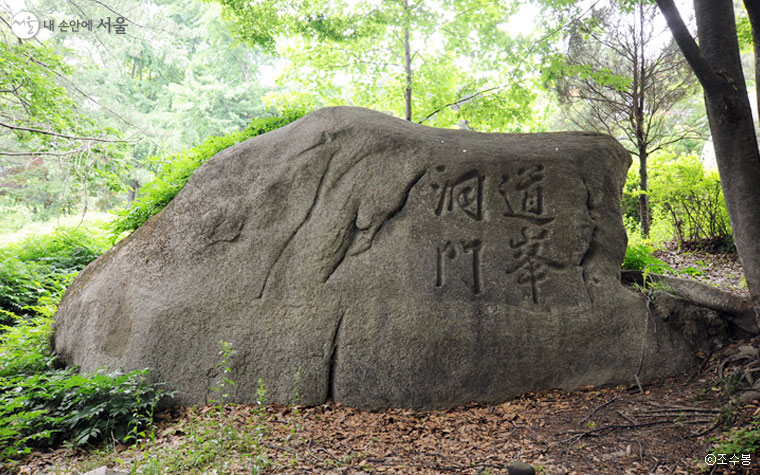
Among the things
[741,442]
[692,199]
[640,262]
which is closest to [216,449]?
[741,442]

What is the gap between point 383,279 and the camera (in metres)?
4.30

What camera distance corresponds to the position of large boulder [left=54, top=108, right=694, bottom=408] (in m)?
4.18

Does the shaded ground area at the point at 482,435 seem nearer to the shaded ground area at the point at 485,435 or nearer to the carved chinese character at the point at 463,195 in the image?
the shaded ground area at the point at 485,435

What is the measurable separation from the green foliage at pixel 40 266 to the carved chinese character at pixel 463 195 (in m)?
5.27

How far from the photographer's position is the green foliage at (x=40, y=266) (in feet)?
22.4

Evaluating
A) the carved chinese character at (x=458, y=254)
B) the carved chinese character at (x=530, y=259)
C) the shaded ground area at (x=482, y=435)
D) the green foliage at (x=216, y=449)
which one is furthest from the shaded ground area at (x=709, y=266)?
the green foliage at (x=216, y=449)

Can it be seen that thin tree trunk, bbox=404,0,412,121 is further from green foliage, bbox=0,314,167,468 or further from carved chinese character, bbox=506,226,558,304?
green foliage, bbox=0,314,167,468

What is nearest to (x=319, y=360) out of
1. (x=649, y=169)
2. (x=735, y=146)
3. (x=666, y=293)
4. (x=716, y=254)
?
(x=666, y=293)

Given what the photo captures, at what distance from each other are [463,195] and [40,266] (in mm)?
7484

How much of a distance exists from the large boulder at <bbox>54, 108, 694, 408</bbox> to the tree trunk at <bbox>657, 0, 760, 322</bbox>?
1080mm

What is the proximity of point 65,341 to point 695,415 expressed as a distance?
5942 mm

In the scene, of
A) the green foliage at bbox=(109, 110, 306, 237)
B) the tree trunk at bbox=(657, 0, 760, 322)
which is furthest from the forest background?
the tree trunk at bbox=(657, 0, 760, 322)

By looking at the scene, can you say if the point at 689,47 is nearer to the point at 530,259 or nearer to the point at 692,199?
the point at 530,259

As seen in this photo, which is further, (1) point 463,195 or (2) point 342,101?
(2) point 342,101
